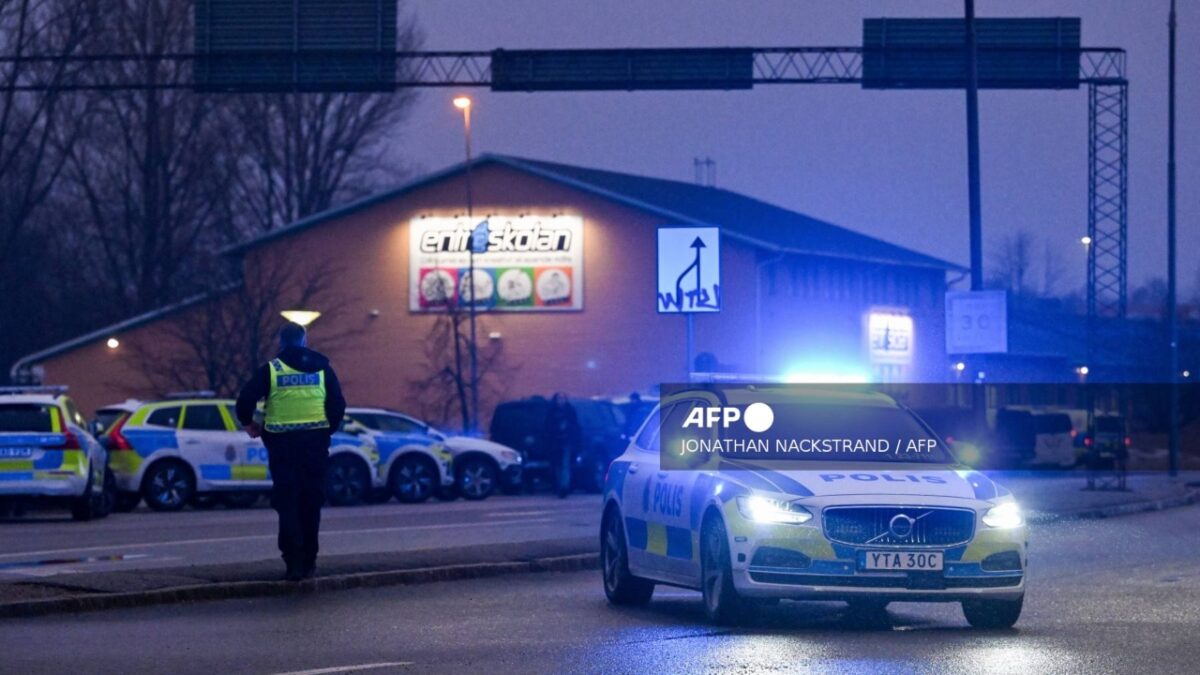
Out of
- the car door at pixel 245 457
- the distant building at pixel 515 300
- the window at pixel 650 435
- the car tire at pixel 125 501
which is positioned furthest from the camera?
the distant building at pixel 515 300

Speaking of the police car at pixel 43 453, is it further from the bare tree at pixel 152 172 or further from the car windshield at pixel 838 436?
the bare tree at pixel 152 172

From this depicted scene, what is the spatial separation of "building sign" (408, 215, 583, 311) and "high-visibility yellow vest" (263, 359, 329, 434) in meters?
42.9

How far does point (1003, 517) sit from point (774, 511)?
1484 millimetres

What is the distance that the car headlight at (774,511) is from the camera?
12.2 meters

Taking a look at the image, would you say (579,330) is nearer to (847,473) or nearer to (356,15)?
(356,15)

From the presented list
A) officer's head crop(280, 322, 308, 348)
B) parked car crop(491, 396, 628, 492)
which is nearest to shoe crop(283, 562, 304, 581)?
officer's head crop(280, 322, 308, 348)

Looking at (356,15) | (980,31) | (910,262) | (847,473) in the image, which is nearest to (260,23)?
(356,15)

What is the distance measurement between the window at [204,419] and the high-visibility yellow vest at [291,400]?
1572cm

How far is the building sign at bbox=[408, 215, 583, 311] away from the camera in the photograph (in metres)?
58.2

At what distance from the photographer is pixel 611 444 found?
3669 centimetres

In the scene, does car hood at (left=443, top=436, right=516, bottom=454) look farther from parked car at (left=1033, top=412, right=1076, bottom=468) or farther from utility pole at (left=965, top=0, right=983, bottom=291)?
parked car at (left=1033, top=412, right=1076, bottom=468)

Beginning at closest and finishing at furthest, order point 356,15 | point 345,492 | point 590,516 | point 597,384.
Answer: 1. point 590,516
2. point 345,492
3. point 356,15
4. point 597,384

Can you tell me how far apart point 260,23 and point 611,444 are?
9858 millimetres

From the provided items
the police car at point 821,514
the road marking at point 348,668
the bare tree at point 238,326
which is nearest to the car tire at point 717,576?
the police car at point 821,514
